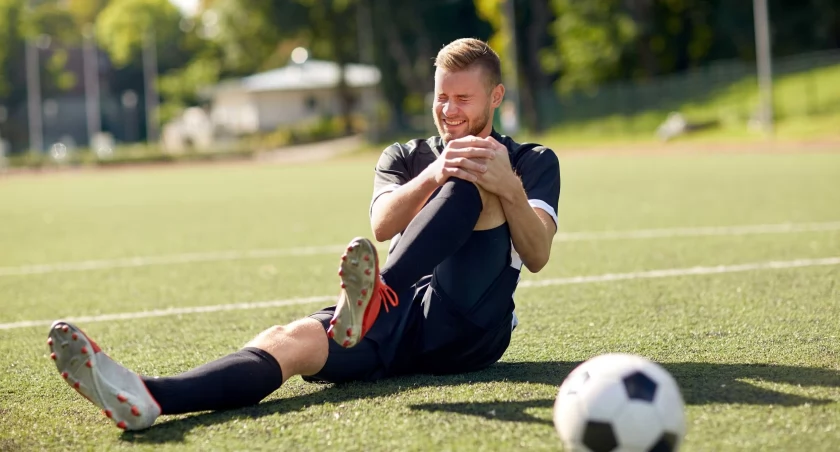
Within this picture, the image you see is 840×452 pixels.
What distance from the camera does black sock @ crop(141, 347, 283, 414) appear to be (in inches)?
138

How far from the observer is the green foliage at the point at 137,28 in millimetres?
81312

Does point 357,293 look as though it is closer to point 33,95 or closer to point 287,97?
point 287,97

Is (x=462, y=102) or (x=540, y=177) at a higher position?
Answer: (x=462, y=102)

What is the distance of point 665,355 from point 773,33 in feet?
137

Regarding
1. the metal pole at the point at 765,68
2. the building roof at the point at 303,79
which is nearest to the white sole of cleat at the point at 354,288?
the metal pole at the point at 765,68

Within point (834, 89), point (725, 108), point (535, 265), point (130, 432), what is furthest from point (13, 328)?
point (725, 108)

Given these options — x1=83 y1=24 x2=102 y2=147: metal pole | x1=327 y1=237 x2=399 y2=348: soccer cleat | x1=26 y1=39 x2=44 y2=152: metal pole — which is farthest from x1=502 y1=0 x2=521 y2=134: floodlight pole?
x1=83 y1=24 x2=102 y2=147: metal pole

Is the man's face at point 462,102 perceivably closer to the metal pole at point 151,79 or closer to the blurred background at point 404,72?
the blurred background at point 404,72

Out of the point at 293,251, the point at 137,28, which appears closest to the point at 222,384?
the point at 293,251

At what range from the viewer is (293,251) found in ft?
30.6

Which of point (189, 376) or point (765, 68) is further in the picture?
point (765, 68)

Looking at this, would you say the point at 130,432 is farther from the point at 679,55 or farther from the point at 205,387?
the point at 679,55

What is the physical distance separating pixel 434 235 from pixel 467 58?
85 centimetres

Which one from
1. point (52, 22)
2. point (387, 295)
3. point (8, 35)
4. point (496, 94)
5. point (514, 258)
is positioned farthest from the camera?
point (52, 22)
